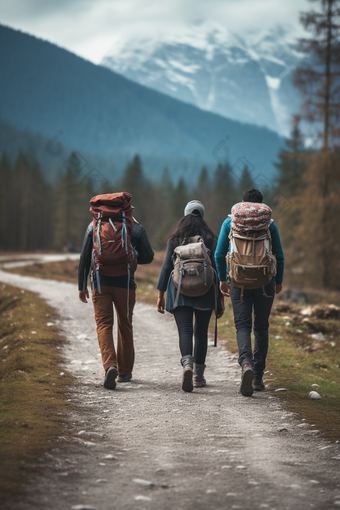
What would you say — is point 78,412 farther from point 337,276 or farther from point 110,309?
point 337,276

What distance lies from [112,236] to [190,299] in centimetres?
124

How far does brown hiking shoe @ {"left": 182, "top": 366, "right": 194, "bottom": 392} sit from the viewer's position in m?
5.65

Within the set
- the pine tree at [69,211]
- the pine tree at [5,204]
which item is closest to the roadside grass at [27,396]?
the pine tree at [69,211]

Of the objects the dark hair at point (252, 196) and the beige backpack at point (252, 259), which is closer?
the beige backpack at point (252, 259)

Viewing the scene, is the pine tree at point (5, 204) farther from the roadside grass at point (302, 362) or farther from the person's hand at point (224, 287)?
the person's hand at point (224, 287)

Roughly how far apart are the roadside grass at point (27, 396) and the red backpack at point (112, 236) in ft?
4.89

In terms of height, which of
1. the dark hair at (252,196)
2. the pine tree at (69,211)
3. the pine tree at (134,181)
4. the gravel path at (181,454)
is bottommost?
the gravel path at (181,454)

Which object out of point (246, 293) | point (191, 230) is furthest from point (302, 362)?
point (191, 230)

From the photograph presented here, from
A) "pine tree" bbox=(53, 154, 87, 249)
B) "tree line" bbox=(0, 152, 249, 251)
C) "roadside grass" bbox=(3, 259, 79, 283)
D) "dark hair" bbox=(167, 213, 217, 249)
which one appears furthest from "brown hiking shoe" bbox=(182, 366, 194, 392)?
"pine tree" bbox=(53, 154, 87, 249)

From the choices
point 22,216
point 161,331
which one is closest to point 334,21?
point 161,331

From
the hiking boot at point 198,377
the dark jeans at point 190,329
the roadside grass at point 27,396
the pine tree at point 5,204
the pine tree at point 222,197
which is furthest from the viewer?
the pine tree at point 222,197

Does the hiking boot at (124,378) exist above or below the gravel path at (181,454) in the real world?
below

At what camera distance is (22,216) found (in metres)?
78.1

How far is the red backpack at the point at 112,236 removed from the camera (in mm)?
5734
